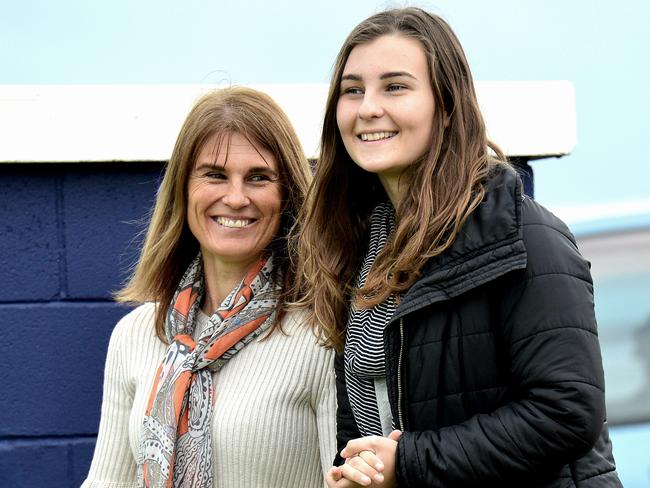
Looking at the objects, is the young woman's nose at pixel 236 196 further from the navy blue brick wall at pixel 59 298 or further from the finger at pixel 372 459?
the finger at pixel 372 459

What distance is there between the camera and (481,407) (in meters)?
1.79

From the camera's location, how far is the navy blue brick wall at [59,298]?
10.5 feet

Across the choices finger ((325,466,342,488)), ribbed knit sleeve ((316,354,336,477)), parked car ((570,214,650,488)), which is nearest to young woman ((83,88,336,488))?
ribbed knit sleeve ((316,354,336,477))

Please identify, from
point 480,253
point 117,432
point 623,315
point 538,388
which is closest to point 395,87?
point 480,253

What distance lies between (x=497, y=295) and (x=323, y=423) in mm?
826

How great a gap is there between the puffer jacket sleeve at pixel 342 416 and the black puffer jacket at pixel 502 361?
294 millimetres

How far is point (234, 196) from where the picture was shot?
96.7 inches

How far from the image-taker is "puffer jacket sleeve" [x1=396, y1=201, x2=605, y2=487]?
167 centimetres

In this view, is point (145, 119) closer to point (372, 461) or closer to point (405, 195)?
point (405, 195)

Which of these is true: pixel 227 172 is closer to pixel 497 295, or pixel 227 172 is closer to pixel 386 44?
pixel 386 44

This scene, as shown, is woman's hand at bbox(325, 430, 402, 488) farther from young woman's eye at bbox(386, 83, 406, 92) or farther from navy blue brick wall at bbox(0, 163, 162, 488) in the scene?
navy blue brick wall at bbox(0, 163, 162, 488)

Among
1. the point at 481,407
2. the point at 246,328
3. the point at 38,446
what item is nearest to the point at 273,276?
the point at 246,328

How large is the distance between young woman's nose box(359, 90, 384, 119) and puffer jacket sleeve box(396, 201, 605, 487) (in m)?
0.38

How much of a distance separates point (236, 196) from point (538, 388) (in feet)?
3.48
